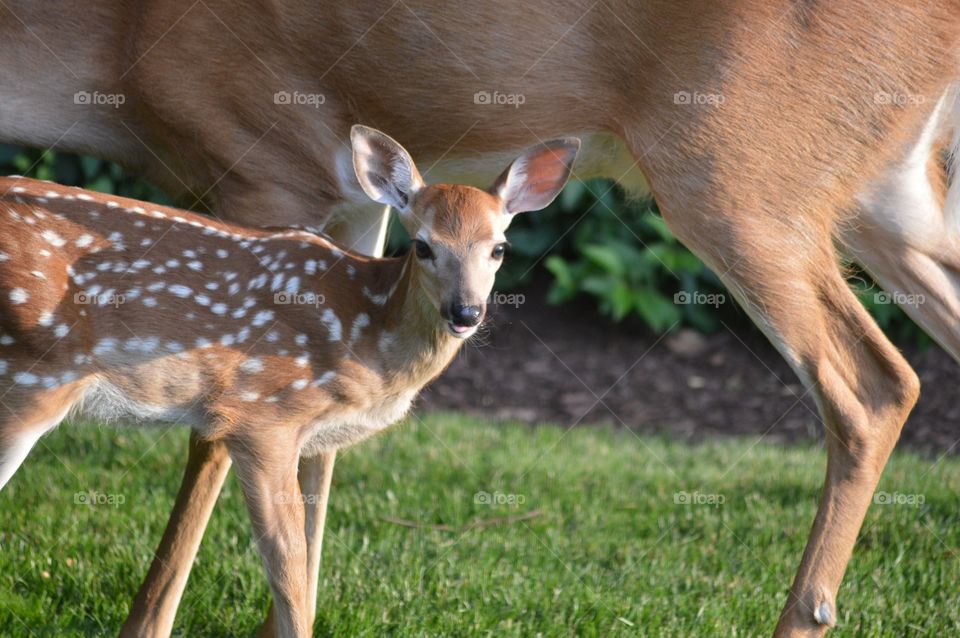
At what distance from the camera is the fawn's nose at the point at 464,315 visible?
3488 millimetres

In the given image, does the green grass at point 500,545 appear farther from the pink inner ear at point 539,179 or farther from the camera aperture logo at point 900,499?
the pink inner ear at point 539,179

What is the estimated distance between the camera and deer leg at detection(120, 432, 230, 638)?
13.2 ft

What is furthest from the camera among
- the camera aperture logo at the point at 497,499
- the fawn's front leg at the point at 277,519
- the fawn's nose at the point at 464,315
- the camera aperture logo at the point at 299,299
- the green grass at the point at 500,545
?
the camera aperture logo at the point at 497,499

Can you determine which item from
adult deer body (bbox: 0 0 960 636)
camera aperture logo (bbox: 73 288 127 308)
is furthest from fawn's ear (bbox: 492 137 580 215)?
camera aperture logo (bbox: 73 288 127 308)

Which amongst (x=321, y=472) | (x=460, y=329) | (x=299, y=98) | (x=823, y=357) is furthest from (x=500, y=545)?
(x=299, y=98)

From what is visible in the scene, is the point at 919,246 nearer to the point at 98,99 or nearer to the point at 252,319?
the point at 252,319

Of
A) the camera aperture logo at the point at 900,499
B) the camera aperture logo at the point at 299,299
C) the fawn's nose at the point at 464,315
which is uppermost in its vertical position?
the fawn's nose at the point at 464,315

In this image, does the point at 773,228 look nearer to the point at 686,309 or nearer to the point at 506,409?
the point at 506,409

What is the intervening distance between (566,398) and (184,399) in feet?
14.8

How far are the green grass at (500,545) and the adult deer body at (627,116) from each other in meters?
0.38

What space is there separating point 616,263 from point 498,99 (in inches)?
161

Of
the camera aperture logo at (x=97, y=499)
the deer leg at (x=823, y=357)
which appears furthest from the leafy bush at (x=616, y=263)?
the deer leg at (x=823, y=357)

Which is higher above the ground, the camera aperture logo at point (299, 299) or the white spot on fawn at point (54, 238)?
the white spot on fawn at point (54, 238)

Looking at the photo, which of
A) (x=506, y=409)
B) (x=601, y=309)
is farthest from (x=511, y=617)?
(x=601, y=309)
